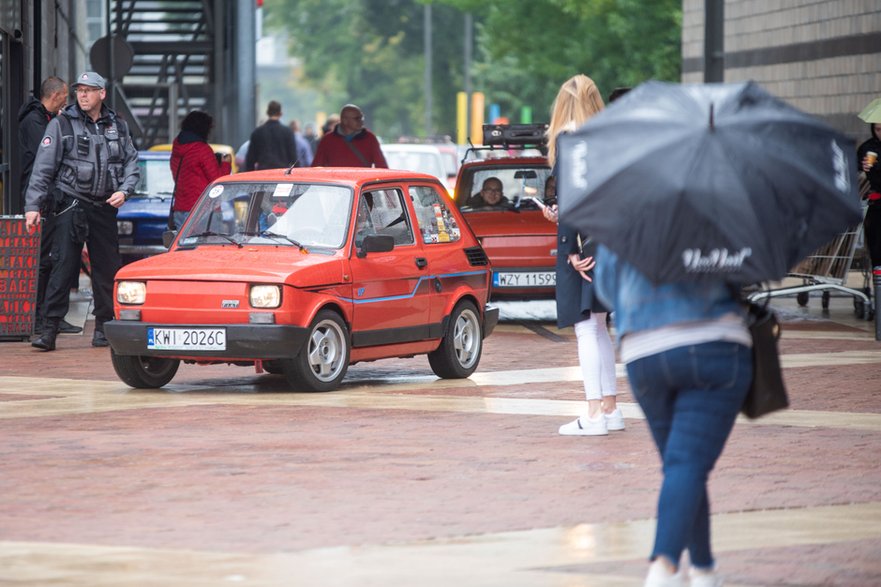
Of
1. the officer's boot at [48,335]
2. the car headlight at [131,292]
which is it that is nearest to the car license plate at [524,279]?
the officer's boot at [48,335]

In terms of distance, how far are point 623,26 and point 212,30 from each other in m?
15.3

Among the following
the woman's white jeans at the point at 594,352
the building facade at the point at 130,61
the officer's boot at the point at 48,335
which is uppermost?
the building facade at the point at 130,61

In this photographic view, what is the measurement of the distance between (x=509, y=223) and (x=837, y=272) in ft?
11.1

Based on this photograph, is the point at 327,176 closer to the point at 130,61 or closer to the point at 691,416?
the point at 691,416

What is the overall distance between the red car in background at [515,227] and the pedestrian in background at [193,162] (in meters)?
2.32

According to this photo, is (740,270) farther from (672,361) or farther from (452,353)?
(452,353)

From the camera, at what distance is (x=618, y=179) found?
5.20 meters

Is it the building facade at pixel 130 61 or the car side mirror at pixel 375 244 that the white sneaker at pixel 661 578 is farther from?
the building facade at pixel 130 61

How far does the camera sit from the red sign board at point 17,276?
15.1 meters

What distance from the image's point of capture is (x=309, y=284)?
11.2 m

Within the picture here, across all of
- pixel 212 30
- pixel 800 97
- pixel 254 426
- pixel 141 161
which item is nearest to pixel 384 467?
pixel 254 426

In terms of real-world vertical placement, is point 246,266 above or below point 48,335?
above

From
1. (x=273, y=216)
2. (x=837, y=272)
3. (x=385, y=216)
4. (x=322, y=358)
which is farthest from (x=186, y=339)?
(x=837, y=272)

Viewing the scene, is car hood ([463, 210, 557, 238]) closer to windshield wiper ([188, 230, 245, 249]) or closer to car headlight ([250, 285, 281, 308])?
windshield wiper ([188, 230, 245, 249])
